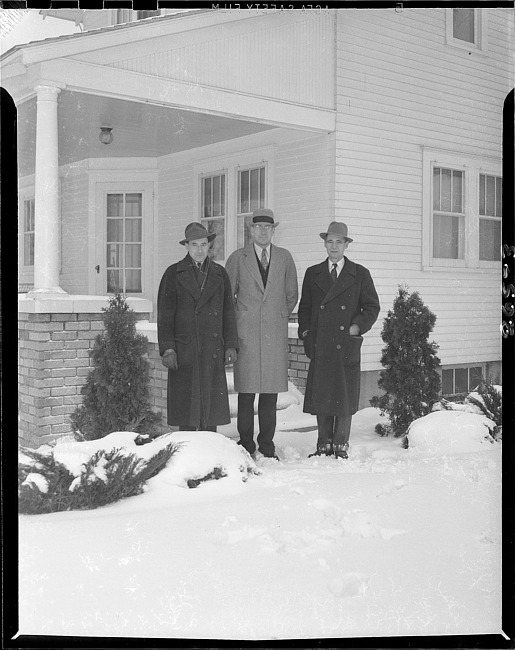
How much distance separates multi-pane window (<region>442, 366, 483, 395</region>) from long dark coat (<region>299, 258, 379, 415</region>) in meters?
0.67

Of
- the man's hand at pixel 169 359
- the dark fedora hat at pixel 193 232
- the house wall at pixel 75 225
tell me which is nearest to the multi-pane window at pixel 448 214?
the dark fedora hat at pixel 193 232

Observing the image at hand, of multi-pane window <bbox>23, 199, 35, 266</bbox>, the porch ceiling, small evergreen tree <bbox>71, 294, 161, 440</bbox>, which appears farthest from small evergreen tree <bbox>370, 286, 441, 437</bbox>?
multi-pane window <bbox>23, 199, 35, 266</bbox>

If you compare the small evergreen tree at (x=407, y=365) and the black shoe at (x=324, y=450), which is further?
the small evergreen tree at (x=407, y=365)

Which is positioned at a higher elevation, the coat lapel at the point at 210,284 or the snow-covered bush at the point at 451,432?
the coat lapel at the point at 210,284

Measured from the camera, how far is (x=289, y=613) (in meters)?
3.72

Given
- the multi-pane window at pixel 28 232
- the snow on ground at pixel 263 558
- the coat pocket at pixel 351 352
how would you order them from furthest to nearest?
the coat pocket at pixel 351 352, the multi-pane window at pixel 28 232, the snow on ground at pixel 263 558

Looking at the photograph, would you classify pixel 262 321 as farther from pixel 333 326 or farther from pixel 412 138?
pixel 412 138

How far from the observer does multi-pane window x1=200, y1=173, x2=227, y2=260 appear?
15.3 ft

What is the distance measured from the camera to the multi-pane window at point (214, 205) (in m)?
4.67

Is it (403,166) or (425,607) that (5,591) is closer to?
(425,607)

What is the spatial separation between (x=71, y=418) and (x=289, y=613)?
169 cm

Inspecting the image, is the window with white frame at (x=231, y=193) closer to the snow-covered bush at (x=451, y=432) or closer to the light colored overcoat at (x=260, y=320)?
the light colored overcoat at (x=260, y=320)

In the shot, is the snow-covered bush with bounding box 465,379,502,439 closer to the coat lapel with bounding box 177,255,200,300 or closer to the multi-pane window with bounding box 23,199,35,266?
the coat lapel with bounding box 177,255,200,300

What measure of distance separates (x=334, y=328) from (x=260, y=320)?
512mm
